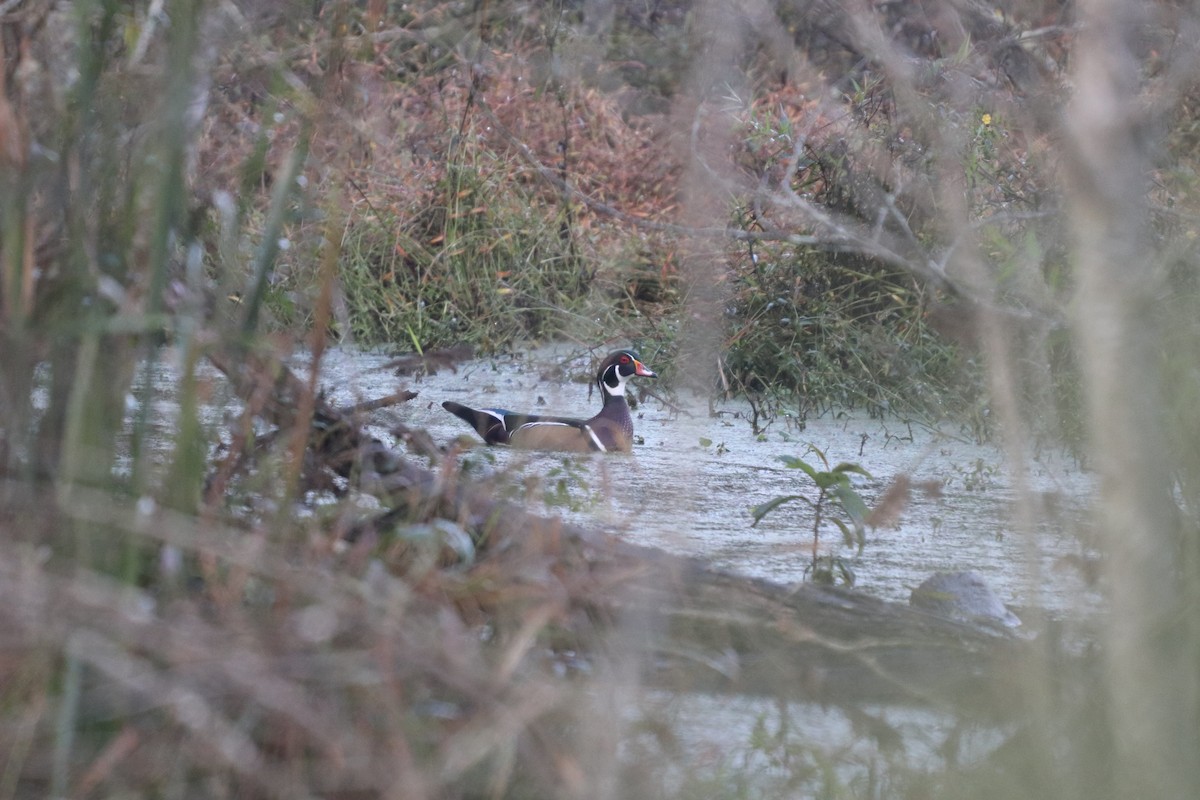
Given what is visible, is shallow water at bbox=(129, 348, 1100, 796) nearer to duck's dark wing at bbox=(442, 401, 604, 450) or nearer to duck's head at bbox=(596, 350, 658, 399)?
duck's dark wing at bbox=(442, 401, 604, 450)

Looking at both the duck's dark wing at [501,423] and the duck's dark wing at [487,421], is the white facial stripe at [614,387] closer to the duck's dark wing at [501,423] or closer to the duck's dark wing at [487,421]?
the duck's dark wing at [501,423]

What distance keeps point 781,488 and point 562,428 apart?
751mm

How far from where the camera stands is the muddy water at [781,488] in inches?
90.8

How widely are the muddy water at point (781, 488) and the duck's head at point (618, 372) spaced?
158 millimetres

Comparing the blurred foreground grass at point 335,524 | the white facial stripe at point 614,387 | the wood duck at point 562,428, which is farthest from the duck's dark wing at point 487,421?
the blurred foreground grass at point 335,524

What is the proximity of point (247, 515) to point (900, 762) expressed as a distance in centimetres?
79

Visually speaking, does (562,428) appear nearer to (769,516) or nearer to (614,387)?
(614,387)

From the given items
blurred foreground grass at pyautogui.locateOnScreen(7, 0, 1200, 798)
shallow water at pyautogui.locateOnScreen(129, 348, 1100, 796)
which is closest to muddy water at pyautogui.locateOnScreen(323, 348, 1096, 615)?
shallow water at pyautogui.locateOnScreen(129, 348, 1100, 796)

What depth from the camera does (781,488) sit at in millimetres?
3242

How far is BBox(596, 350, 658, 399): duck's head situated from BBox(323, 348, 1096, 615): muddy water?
16 cm

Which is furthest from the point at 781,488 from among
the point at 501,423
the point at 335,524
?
the point at 335,524

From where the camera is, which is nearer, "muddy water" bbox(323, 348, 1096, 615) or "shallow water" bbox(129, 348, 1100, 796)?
"shallow water" bbox(129, 348, 1100, 796)

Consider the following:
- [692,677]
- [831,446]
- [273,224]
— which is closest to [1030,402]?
[831,446]

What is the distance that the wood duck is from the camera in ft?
12.0
